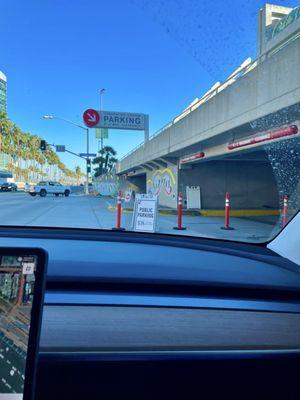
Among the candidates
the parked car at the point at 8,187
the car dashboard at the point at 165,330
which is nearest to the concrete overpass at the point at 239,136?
the car dashboard at the point at 165,330

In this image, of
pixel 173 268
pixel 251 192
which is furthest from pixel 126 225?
pixel 251 192

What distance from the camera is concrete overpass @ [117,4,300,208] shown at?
27.7ft

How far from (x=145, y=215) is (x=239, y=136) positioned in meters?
4.83

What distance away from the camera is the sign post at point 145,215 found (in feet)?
33.0

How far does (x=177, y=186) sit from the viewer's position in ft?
64.7

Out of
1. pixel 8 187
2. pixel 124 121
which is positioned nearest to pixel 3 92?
pixel 124 121

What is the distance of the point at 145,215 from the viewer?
33.4ft

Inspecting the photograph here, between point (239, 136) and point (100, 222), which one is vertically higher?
point (239, 136)

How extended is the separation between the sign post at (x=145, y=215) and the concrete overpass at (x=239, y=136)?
3221 mm

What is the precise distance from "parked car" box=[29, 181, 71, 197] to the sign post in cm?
2124

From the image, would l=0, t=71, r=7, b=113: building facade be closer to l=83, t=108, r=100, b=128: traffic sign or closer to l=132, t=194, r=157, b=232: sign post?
l=83, t=108, r=100, b=128: traffic sign

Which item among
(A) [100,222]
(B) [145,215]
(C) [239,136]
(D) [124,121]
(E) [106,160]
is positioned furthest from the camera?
(E) [106,160]

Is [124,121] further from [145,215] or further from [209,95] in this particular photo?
[145,215]

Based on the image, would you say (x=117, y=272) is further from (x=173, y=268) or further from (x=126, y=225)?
(x=126, y=225)
